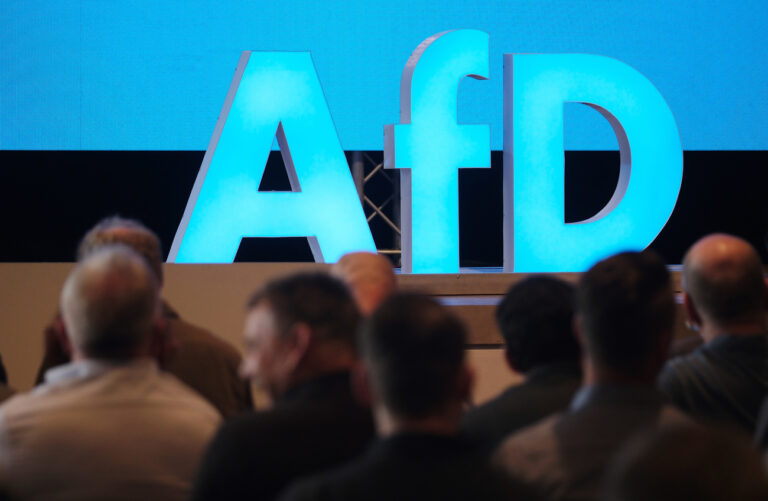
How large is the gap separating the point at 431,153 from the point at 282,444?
300 centimetres

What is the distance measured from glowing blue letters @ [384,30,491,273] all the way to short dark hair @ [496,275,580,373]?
87.3 inches

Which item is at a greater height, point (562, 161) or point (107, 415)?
point (562, 161)

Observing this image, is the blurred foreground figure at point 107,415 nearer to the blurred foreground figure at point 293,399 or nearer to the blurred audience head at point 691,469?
the blurred foreground figure at point 293,399

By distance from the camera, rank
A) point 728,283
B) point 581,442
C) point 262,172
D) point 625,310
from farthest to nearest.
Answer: point 262,172 → point 728,283 → point 625,310 → point 581,442

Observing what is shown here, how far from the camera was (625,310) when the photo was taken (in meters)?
1.74

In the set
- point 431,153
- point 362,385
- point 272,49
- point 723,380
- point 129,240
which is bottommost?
point 723,380

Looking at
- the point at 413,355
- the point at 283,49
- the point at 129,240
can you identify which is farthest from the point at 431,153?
the point at 413,355

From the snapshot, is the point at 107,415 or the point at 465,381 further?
the point at 107,415

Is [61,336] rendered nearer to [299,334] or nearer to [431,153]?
[299,334]

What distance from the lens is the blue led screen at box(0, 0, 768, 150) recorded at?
6066 mm

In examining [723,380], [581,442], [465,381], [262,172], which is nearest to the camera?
[465,381]

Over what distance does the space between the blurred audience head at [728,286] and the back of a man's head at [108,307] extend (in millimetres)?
1279

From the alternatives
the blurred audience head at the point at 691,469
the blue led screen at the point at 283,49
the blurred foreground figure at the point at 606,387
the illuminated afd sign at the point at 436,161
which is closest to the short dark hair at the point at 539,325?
the blurred foreground figure at the point at 606,387

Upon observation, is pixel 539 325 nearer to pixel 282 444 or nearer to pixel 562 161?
pixel 282 444
